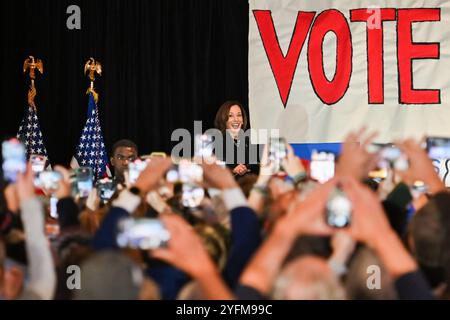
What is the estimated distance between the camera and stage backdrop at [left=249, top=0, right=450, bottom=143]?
7.22 meters

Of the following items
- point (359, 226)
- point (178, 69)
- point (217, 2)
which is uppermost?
point (217, 2)

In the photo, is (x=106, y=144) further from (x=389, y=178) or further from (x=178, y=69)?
(x=389, y=178)

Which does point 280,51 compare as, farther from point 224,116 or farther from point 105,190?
point 105,190

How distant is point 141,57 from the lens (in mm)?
7371

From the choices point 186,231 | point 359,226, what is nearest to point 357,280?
point 359,226

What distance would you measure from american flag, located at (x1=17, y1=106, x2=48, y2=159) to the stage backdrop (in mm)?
1901

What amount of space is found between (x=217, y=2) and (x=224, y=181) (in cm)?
515

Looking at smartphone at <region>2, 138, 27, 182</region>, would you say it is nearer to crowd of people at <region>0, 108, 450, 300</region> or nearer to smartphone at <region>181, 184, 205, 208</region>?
crowd of people at <region>0, 108, 450, 300</region>

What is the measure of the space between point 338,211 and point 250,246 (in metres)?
0.32

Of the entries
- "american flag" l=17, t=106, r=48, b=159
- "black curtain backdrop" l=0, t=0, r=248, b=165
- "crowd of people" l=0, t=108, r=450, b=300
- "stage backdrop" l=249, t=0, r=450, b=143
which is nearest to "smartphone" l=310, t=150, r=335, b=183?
"crowd of people" l=0, t=108, r=450, b=300

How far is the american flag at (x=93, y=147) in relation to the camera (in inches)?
281

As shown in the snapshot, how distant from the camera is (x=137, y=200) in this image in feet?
8.41

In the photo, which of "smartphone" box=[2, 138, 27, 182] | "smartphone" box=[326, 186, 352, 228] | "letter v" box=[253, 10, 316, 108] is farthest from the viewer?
"letter v" box=[253, 10, 316, 108]

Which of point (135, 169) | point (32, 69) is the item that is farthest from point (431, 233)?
point (32, 69)
